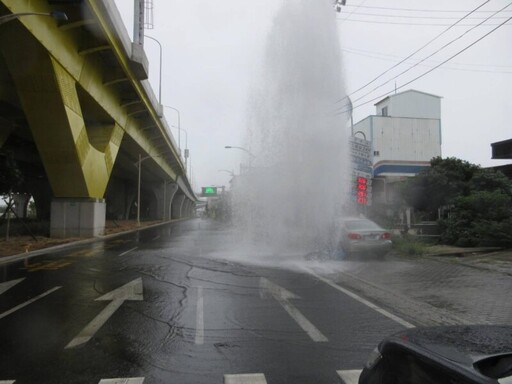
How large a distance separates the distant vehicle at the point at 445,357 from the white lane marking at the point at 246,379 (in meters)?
1.73

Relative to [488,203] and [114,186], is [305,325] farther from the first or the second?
[114,186]

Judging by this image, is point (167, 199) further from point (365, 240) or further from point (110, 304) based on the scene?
point (110, 304)

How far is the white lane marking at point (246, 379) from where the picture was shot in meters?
4.66

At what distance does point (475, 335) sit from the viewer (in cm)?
314

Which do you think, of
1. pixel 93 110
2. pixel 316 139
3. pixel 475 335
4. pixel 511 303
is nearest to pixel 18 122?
pixel 93 110

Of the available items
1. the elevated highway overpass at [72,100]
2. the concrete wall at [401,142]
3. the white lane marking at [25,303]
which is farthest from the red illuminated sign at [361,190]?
the concrete wall at [401,142]

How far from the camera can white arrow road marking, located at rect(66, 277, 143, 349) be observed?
6305 millimetres

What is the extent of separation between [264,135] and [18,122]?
16336mm

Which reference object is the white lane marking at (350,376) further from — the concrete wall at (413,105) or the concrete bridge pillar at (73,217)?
the concrete wall at (413,105)

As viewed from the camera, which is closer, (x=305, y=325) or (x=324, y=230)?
(x=305, y=325)

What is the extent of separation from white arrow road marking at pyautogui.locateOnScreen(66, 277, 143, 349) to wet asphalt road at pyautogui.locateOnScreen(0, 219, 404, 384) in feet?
0.06

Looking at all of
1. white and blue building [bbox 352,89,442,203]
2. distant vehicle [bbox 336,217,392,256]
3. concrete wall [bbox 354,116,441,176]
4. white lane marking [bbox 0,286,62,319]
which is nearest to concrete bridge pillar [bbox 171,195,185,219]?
white and blue building [bbox 352,89,442,203]

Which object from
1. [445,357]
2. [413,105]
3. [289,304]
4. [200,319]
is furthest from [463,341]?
[413,105]

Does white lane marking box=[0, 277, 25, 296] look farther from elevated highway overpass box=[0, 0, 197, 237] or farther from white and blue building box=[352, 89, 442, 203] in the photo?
white and blue building box=[352, 89, 442, 203]
